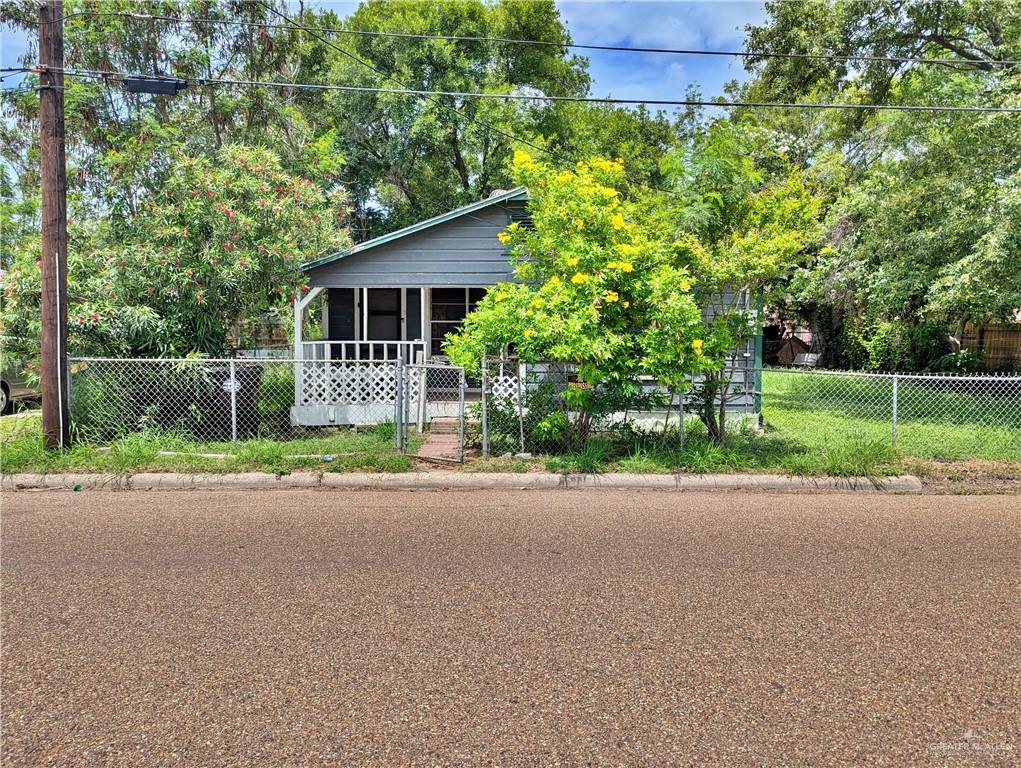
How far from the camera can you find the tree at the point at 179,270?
30.3 feet

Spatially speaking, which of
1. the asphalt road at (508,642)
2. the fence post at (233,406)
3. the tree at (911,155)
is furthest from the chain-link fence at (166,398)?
the tree at (911,155)

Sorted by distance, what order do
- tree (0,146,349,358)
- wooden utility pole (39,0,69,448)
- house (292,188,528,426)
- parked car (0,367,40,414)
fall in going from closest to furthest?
wooden utility pole (39,0,69,448) → tree (0,146,349,358) → house (292,188,528,426) → parked car (0,367,40,414)

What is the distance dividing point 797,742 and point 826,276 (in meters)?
16.2

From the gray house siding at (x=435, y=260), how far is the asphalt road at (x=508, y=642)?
6.28 metres

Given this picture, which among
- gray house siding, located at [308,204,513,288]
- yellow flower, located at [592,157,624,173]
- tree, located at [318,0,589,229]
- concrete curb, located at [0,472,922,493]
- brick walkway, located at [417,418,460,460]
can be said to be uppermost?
tree, located at [318,0,589,229]

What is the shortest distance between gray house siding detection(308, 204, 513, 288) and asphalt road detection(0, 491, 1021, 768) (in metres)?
6.28

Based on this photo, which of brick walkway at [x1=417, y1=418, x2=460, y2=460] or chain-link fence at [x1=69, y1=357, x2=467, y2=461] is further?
chain-link fence at [x1=69, y1=357, x2=467, y2=461]

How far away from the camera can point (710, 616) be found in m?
3.77

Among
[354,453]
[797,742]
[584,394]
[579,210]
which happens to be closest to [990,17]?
[579,210]

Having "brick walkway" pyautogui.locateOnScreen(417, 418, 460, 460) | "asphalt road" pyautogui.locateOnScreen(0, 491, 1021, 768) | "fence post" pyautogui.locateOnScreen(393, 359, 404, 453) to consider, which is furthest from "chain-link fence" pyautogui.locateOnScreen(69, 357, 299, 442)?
"asphalt road" pyautogui.locateOnScreen(0, 491, 1021, 768)

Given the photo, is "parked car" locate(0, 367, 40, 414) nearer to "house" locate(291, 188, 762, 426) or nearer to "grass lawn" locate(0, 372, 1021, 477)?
"grass lawn" locate(0, 372, 1021, 477)

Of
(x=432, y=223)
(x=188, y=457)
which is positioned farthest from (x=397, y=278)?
(x=188, y=457)

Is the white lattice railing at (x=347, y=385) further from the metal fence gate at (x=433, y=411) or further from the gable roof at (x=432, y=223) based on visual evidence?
the gable roof at (x=432, y=223)

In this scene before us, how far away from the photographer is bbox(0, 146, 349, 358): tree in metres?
9.25
